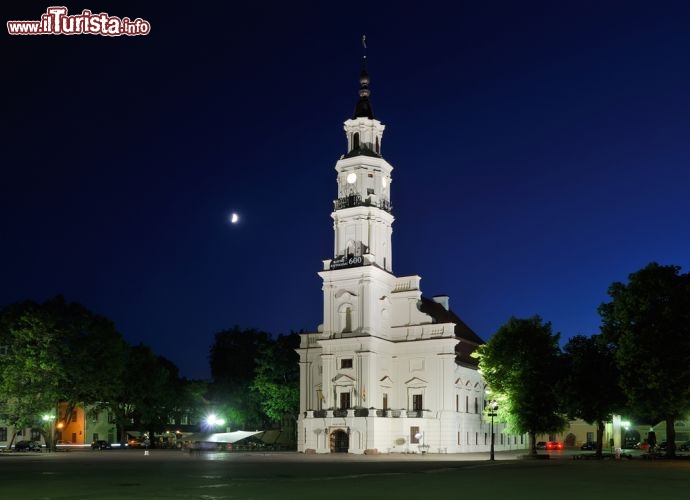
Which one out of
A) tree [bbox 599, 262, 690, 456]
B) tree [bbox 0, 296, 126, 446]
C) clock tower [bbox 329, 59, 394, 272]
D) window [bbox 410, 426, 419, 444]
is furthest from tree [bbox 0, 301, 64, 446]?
tree [bbox 599, 262, 690, 456]

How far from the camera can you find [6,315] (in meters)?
85.6

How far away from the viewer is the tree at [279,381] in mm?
97250

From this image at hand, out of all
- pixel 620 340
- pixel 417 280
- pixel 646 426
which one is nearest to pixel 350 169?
pixel 417 280

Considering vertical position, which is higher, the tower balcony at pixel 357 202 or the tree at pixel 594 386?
the tower balcony at pixel 357 202

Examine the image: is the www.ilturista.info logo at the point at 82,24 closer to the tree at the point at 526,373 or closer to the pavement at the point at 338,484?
the pavement at the point at 338,484

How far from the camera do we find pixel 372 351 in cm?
8062

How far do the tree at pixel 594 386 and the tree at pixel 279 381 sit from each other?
1551 inches

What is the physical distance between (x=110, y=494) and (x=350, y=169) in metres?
60.3

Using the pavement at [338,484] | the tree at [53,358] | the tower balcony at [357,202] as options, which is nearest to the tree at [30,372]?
the tree at [53,358]

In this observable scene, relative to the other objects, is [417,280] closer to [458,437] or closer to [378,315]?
[378,315]

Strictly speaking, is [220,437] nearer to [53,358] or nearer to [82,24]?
[53,358]

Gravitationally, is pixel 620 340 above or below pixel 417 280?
below

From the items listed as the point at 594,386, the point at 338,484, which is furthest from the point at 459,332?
the point at 338,484

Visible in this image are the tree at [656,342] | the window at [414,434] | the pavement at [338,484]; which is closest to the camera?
the pavement at [338,484]
